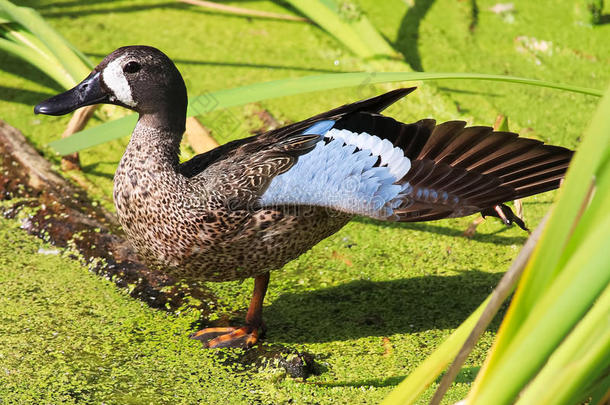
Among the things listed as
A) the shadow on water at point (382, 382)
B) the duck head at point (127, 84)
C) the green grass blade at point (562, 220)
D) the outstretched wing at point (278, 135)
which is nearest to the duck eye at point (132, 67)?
the duck head at point (127, 84)

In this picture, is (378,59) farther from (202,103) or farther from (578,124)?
(202,103)

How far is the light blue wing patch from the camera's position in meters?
2.02

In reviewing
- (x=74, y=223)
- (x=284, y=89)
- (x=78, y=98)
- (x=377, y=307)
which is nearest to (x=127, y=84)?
(x=78, y=98)

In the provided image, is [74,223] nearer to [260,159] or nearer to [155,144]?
[155,144]

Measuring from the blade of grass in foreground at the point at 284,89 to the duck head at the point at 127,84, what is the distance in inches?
6.4

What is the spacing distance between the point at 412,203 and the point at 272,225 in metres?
0.44

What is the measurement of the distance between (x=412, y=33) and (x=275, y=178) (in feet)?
7.78

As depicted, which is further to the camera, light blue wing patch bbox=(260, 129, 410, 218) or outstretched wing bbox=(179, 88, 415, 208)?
outstretched wing bbox=(179, 88, 415, 208)

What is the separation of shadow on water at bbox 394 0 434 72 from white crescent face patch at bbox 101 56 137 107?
6.29 feet

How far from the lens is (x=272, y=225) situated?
2209 millimetres

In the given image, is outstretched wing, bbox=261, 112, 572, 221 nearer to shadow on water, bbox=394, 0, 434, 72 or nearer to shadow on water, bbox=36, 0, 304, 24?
shadow on water, bbox=394, 0, 434, 72

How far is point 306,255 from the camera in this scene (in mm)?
2941

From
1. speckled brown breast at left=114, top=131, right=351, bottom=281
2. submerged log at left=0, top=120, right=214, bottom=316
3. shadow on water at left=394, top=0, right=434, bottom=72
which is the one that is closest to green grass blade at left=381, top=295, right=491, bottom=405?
speckled brown breast at left=114, top=131, right=351, bottom=281

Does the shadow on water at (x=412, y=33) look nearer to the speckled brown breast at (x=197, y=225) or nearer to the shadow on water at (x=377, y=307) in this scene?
the shadow on water at (x=377, y=307)
